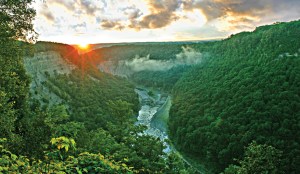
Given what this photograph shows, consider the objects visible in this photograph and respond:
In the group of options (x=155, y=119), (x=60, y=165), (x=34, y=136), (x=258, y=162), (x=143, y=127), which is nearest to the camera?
(x=60, y=165)

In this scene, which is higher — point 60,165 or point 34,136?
point 60,165

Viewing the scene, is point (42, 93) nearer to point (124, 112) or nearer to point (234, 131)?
point (124, 112)

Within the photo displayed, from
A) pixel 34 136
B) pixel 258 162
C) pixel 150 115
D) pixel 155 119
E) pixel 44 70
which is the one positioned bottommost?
pixel 150 115

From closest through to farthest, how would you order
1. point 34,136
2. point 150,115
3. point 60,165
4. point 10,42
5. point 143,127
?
point 60,165 → point 10,42 → point 34,136 → point 143,127 → point 150,115

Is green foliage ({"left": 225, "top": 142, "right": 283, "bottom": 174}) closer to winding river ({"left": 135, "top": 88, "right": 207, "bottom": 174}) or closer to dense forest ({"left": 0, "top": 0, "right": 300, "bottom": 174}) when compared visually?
dense forest ({"left": 0, "top": 0, "right": 300, "bottom": 174})

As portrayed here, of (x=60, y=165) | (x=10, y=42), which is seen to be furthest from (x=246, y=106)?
(x=60, y=165)

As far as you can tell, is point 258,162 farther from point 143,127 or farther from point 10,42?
point 10,42

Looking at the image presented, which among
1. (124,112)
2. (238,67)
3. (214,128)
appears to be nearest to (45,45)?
(124,112)
